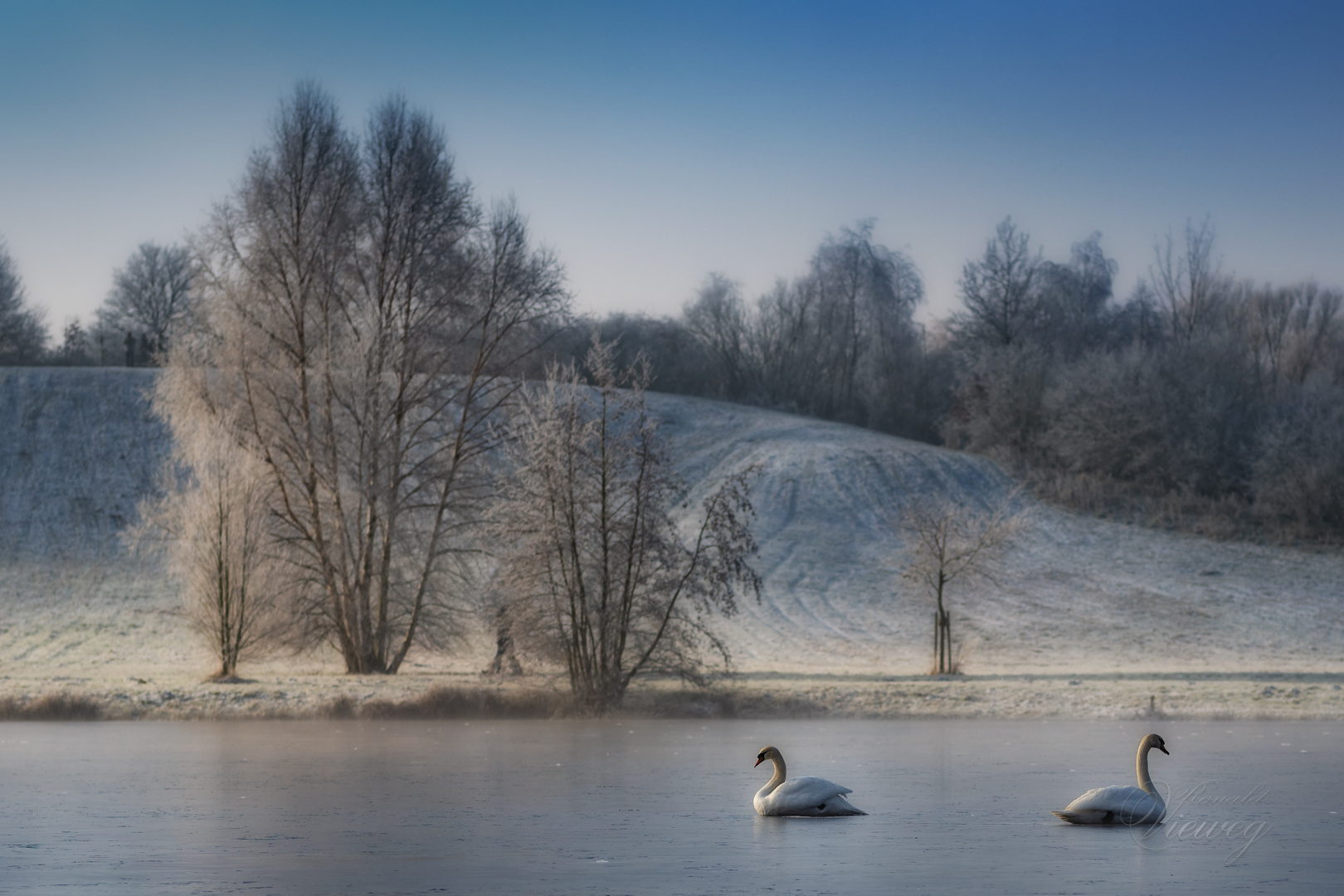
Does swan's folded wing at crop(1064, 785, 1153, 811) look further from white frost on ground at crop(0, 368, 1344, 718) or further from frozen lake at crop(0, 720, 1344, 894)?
white frost on ground at crop(0, 368, 1344, 718)

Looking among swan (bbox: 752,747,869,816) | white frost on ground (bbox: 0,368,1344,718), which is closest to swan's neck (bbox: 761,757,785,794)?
swan (bbox: 752,747,869,816)

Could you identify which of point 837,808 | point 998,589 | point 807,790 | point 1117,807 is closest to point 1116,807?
point 1117,807

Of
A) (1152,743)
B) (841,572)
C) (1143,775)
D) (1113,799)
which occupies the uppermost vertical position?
(841,572)

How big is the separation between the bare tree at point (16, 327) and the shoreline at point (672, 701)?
57291mm

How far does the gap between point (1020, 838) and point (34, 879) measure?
7.00 metres

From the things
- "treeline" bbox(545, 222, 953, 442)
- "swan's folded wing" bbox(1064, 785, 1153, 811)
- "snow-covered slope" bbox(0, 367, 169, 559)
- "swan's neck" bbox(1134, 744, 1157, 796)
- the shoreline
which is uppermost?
"treeline" bbox(545, 222, 953, 442)

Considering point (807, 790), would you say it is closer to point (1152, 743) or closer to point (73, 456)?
point (1152, 743)

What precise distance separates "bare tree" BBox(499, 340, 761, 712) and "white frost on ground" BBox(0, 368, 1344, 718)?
2528 millimetres

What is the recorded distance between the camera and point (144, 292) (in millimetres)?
84500

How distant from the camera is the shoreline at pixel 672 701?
22531 millimetres

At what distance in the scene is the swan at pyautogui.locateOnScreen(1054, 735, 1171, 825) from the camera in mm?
10352

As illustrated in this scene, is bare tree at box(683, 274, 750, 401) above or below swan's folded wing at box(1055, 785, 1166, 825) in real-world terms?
above

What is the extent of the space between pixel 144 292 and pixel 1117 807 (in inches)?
3341

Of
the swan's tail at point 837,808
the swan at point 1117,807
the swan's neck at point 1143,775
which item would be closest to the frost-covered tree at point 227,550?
the swan's tail at point 837,808
